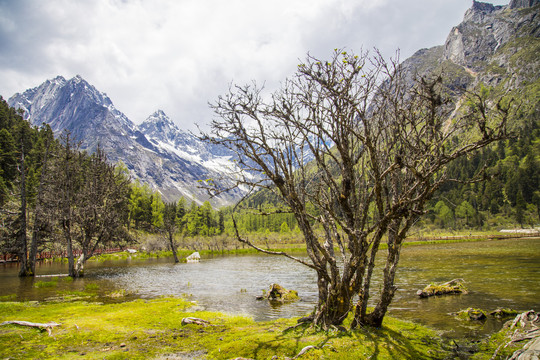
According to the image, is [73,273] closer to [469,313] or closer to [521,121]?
[469,313]

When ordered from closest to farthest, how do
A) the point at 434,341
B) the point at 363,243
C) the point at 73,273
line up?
1. the point at 363,243
2. the point at 434,341
3. the point at 73,273

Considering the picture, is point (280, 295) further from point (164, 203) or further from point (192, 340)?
point (164, 203)

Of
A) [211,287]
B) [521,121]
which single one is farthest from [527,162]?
[211,287]

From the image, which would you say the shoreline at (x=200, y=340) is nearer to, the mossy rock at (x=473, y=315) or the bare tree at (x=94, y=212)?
the mossy rock at (x=473, y=315)

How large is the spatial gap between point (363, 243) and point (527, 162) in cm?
17696

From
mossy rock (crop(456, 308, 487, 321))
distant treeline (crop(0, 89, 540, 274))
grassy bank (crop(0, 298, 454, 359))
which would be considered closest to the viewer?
grassy bank (crop(0, 298, 454, 359))

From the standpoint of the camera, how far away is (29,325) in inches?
444

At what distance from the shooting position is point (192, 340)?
10.4 meters

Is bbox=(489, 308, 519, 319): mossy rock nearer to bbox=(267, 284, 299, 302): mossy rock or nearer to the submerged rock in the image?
the submerged rock

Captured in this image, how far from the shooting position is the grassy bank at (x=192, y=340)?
834 cm

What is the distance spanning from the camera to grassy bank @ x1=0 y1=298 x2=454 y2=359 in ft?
27.3

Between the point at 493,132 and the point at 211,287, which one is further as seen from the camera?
the point at 211,287

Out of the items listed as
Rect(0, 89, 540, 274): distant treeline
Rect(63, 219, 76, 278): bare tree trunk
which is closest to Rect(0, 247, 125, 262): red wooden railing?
Rect(0, 89, 540, 274): distant treeline

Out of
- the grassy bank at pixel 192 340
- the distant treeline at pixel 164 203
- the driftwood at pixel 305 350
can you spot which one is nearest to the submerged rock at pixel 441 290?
the grassy bank at pixel 192 340
